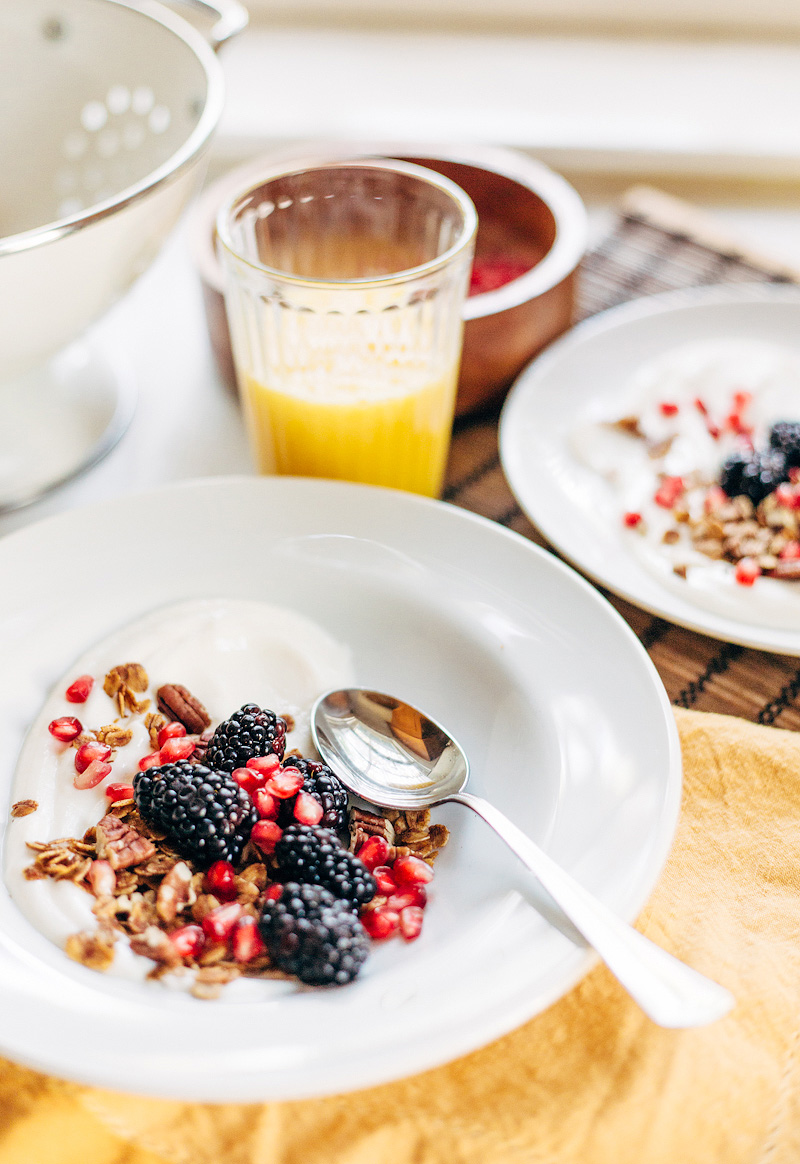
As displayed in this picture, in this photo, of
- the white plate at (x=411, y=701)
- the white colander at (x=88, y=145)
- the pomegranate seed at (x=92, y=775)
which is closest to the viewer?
the white plate at (x=411, y=701)

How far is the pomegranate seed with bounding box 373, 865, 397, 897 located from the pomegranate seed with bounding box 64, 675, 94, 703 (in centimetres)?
32

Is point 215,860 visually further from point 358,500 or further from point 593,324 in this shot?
point 593,324

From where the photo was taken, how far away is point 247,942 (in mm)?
717

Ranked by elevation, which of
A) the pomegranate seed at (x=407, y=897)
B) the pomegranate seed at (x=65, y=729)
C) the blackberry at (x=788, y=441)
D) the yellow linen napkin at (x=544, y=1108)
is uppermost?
the blackberry at (x=788, y=441)

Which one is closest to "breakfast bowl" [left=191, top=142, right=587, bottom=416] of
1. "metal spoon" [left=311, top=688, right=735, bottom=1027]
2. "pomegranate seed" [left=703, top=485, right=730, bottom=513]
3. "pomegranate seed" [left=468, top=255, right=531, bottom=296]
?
"pomegranate seed" [left=468, top=255, right=531, bottom=296]

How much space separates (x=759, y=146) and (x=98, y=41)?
1.25m

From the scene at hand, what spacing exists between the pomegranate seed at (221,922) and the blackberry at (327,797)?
0.09m

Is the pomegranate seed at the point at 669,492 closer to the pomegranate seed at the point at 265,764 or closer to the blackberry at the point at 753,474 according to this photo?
the blackberry at the point at 753,474

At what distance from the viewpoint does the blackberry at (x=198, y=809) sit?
2.52ft

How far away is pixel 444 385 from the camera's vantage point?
1114 mm

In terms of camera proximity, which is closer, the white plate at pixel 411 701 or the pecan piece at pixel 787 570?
the white plate at pixel 411 701

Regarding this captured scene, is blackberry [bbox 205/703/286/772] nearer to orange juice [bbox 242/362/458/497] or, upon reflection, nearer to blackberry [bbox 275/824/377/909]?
blackberry [bbox 275/824/377/909]

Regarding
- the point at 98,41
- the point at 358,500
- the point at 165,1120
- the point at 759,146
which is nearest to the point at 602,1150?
the point at 165,1120

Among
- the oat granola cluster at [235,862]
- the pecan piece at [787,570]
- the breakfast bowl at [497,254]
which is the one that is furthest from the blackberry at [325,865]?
the breakfast bowl at [497,254]
